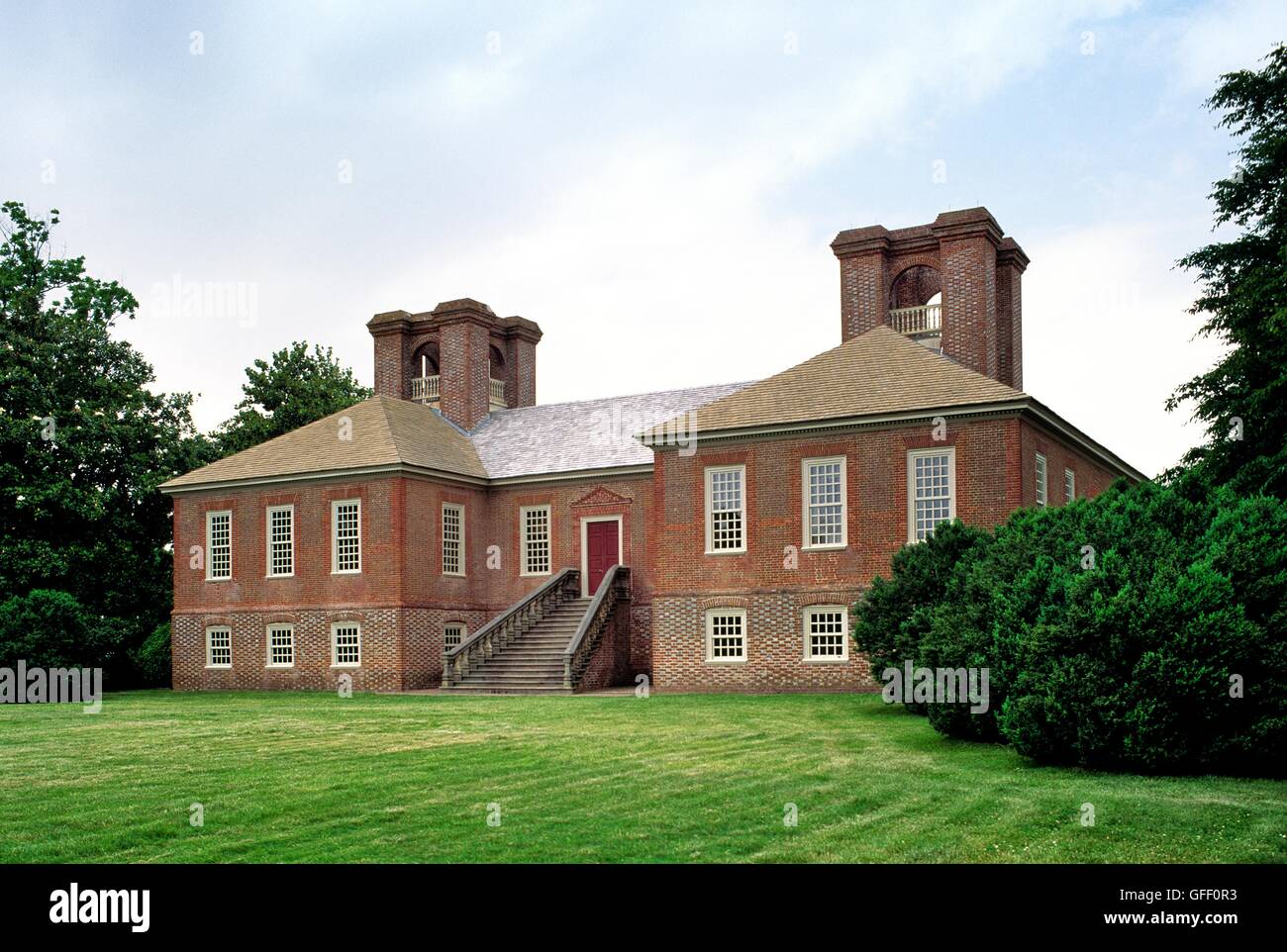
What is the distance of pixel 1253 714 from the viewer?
41.8 ft

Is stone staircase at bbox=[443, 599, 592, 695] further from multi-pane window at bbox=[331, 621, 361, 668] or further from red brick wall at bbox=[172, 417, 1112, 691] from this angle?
multi-pane window at bbox=[331, 621, 361, 668]

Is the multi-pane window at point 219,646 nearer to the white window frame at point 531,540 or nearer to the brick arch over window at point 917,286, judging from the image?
the white window frame at point 531,540

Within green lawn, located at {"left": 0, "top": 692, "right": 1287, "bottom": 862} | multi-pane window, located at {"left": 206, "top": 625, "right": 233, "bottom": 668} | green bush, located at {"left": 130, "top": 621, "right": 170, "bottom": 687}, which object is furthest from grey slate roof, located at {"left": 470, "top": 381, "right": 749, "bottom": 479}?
green lawn, located at {"left": 0, "top": 692, "right": 1287, "bottom": 862}

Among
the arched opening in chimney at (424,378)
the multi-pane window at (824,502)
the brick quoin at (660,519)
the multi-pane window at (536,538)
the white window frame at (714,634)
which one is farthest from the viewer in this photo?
the arched opening in chimney at (424,378)

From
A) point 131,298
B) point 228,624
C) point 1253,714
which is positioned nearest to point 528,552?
point 228,624

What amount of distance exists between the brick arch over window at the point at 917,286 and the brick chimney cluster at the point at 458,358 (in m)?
14.1

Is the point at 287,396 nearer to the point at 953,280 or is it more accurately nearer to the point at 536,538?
the point at 536,538

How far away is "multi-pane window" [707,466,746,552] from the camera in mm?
29953

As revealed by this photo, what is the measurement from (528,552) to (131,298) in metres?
18.1

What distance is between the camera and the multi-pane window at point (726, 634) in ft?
97.5

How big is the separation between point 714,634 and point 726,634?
0.30 metres

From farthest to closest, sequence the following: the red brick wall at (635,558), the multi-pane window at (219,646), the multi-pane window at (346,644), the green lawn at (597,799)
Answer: the multi-pane window at (219,646), the multi-pane window at (346,644), the red brick wall at (635,558), the green lawn at (597,799)

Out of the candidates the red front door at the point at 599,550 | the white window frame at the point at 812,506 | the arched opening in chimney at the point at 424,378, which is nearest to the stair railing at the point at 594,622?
the red front door at the point at 599,550

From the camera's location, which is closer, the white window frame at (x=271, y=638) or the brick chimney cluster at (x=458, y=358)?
the white window frame at (x=271, y=638)
